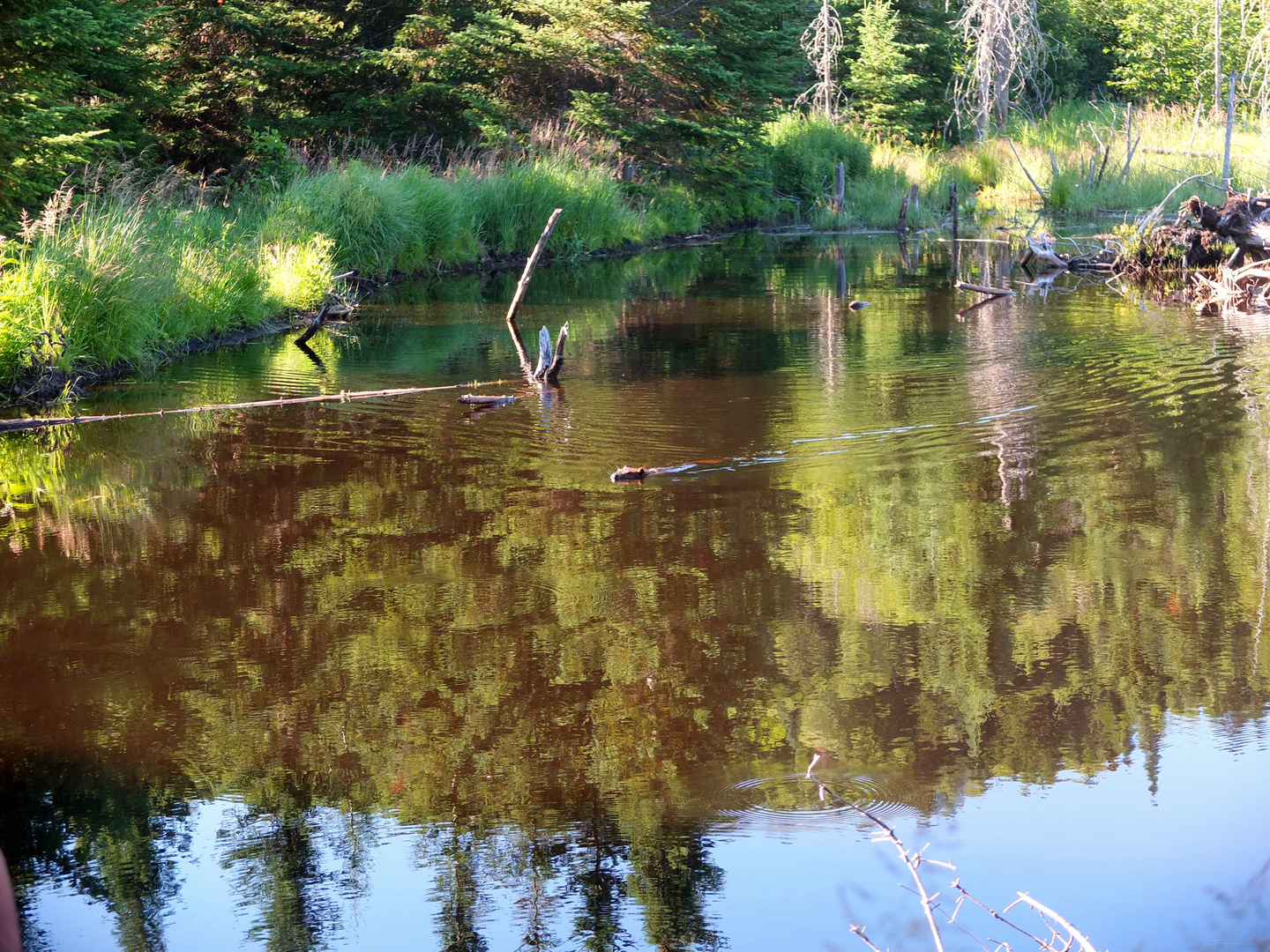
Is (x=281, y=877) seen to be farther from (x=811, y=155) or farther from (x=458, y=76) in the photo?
(x=811, y=155)

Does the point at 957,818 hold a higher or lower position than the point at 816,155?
lower

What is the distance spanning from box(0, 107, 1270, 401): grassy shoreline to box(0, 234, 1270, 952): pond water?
1.86 metres

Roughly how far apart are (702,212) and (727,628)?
21.3 m

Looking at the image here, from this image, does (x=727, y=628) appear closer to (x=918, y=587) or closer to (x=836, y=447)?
(x=918, y=587)

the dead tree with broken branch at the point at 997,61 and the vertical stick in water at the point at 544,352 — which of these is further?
A: the dead tree with broken branch at the point at 997,61

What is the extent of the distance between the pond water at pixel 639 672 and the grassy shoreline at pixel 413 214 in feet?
6.11

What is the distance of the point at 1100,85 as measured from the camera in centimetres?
3756

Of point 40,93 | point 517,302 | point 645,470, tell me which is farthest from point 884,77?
point 645,470

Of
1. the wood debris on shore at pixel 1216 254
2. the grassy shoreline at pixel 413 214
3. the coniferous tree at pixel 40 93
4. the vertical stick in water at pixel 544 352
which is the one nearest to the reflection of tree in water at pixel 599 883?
the vertical stick in water at pixel 544 352

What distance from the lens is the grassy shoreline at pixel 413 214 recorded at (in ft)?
31.6

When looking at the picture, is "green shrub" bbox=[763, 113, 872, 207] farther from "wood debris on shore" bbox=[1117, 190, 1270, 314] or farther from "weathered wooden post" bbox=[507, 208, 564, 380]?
"weathered wooden post" bbox=[507, 208, 564, 380]

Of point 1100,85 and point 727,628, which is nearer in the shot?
point 727,628

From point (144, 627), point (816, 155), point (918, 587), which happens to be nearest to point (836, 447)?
point (918, 587)

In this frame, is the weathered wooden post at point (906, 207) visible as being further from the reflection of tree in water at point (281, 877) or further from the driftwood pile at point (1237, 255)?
the reflection of tree in water at point (281, 877)
